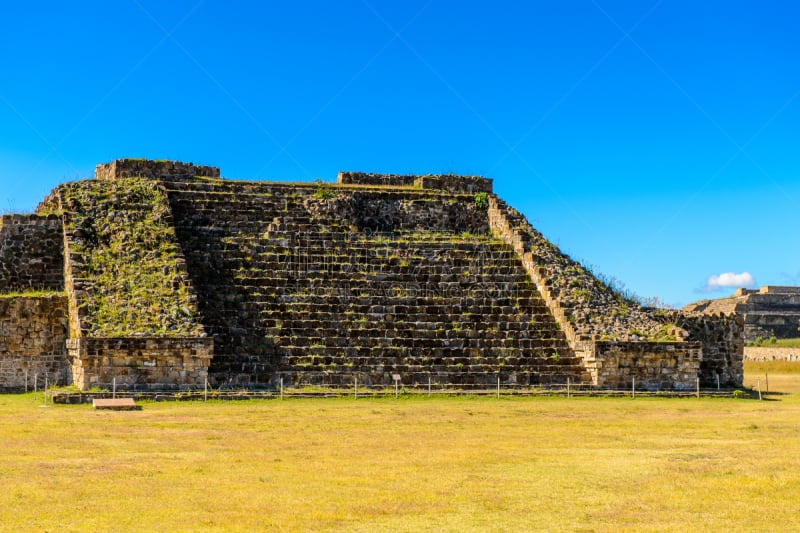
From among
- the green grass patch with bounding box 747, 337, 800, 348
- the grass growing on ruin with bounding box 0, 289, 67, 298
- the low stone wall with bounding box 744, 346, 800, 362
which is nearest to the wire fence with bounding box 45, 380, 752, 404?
the grass growing on ruin with bounding box 0, 289, 67, 298

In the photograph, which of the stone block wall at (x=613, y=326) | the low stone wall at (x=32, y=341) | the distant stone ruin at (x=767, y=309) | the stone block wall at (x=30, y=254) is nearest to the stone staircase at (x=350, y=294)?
the stone block wall at (x=613, y=326)

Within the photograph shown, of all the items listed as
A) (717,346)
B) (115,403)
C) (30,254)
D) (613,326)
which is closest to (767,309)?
(717,346)

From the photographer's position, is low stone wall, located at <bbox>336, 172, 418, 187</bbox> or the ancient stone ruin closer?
the ancient stone ruin

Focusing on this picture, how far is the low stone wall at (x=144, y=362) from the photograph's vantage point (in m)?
22.5

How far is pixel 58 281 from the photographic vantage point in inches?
1091

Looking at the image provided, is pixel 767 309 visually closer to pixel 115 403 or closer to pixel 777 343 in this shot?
pixel 777 343

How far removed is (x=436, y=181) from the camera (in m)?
33.6

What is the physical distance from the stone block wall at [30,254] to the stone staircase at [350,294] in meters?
3.36

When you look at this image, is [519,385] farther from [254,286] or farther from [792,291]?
[792,291]

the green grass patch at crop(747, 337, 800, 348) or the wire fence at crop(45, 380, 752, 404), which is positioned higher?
the green grass patch at crop(747, 337, 800, 348)

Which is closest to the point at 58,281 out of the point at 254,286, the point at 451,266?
the point at 254,286

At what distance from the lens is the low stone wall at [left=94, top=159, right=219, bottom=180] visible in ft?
101

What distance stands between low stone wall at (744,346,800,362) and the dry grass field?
112 ft

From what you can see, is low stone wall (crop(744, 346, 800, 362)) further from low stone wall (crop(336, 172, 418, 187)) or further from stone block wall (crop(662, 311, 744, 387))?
low stone wall (crop(336, 172, 418, 187))
